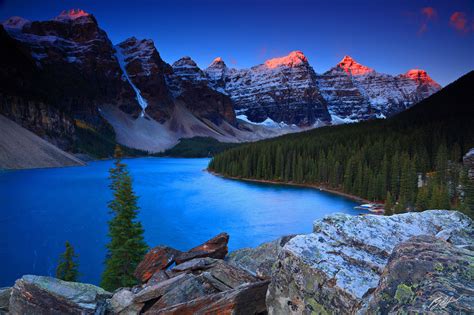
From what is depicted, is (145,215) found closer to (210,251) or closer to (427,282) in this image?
(210,251)

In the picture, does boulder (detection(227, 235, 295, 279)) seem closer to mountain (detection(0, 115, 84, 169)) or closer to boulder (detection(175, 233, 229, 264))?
boulder (detection(175, 233, 229, 264))

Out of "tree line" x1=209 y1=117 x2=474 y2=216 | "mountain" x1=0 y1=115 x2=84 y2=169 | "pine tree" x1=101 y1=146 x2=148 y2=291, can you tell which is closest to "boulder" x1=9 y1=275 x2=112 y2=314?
"pine tree" x1=101 y1=146 x2=148 y2=291

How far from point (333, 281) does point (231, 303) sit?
8.07 ft

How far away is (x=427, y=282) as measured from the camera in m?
3.25

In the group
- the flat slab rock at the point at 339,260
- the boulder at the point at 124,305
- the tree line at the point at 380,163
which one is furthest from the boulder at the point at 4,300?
the tree line at the point at 380,163

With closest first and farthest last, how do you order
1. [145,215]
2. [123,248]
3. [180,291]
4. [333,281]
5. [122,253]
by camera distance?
1. [333,281]
2. [180,291]
3. [123,248]
4. [122,253]
5. [145,215]

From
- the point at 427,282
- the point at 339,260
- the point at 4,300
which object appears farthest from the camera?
the point at 4,300

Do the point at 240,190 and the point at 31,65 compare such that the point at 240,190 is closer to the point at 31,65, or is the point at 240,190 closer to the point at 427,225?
the point at 427,225

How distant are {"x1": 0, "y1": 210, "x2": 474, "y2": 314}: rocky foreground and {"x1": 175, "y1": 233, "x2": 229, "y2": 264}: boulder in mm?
2842

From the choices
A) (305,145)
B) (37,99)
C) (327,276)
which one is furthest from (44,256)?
(37,99)

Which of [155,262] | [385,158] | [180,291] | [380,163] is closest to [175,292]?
[180,291]

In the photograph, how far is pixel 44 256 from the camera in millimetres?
27688

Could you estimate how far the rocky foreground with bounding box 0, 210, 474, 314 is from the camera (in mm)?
3314

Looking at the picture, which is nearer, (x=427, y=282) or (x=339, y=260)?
(x=427, y=282)
